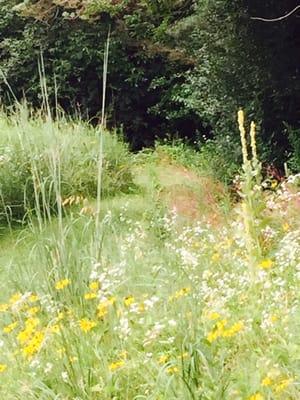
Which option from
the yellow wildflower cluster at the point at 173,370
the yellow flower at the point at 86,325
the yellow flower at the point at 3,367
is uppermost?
the yellow flower at the point at 86,325

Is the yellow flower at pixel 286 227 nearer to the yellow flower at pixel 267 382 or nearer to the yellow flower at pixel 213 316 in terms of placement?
the yellow flower at pixel 213 316

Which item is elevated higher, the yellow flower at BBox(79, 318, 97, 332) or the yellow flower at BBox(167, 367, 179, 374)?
the yellow flower at BBox(79, 318, 97, 332)

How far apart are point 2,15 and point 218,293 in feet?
40.5

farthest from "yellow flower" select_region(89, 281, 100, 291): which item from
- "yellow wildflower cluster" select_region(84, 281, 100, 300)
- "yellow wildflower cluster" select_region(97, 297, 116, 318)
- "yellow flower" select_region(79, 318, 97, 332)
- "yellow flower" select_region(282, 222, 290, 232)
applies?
"yellow flower" select_region(282, 222, 290, 232)

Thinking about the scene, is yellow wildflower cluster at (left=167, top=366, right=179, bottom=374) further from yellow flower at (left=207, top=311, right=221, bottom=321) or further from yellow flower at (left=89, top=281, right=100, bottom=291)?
yellow flower at (left=89, top=281, right=100, bottom=291)

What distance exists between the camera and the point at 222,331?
2.93 metres

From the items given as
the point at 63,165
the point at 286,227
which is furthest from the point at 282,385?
the point at 63,165

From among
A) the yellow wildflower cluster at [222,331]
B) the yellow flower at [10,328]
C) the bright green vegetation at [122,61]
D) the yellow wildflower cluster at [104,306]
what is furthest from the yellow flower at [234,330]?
the bright green vegetation at [122,61]

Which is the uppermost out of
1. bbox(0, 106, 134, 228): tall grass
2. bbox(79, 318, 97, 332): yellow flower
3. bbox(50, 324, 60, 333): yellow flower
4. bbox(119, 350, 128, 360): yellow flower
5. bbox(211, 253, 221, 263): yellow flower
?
bbox(79, 318, 97, 332): yellow flower

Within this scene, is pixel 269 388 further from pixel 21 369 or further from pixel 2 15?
pixel 2 15

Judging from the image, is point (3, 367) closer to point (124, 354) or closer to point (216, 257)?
point (124, 354)

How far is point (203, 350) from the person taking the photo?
9.20ft

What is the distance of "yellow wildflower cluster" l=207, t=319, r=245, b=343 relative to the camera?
2895mm

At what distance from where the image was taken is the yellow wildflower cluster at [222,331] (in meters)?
2.89
